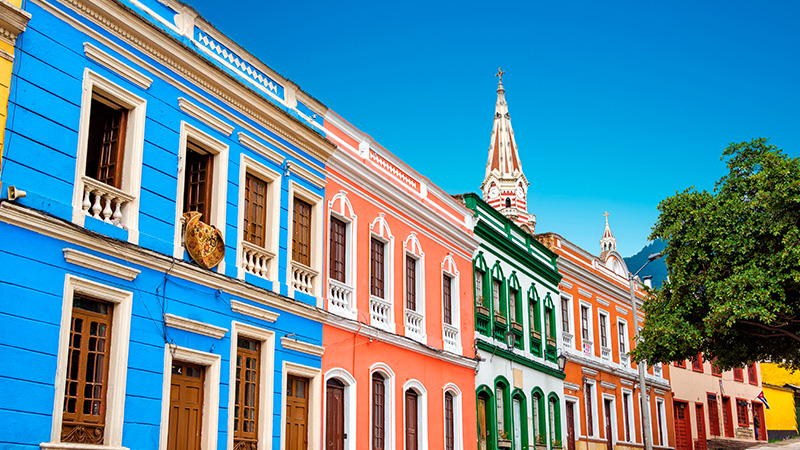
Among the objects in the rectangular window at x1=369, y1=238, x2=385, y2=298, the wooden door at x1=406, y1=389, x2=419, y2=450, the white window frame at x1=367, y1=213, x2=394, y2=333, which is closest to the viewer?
the rectangular window at x1=369, y1=238, x2=385, y2=298

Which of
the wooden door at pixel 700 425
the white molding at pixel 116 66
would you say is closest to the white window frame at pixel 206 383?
the white molding at pixel 116 66

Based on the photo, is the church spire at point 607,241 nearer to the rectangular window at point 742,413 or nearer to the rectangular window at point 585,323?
the rectangular window at point 742,413

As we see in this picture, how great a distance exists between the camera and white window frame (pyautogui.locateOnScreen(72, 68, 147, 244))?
10.4 m

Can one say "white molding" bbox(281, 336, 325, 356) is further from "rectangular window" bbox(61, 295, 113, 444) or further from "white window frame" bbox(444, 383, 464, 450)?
"white window frame" bbox(444, 383, 464, 450)

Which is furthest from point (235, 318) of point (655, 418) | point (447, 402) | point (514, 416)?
point (655, 418)

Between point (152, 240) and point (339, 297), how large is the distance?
5.12 meters

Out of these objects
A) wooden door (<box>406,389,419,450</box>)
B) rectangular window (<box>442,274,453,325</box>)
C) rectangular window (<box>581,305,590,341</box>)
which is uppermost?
rectangular window (<box>581,305,590,341</box>)

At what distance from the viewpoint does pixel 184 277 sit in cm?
1197

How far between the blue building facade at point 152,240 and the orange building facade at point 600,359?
1464cm

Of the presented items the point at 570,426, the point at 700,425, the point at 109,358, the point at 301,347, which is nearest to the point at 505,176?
the point at 700,425

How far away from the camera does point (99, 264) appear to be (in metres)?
10.5

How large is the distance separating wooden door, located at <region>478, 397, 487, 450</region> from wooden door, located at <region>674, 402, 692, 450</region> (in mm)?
16740

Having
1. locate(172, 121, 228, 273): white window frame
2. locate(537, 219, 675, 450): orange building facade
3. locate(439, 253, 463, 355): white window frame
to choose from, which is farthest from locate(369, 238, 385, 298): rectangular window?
locate(537, 219, 675, 450): orange building facade

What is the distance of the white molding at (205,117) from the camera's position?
493 inches
